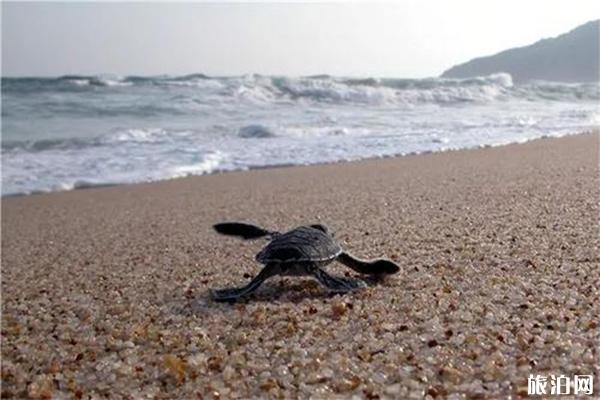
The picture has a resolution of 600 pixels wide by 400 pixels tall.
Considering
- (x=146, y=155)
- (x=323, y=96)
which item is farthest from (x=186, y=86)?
(x=146, y=155)

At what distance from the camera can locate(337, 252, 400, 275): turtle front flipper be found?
112 inches

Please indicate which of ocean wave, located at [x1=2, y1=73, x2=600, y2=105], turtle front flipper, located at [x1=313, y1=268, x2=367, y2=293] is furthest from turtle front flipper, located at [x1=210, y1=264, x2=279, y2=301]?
ocean wave, located at [x1=2, y1=73, x2=600, y2=105]

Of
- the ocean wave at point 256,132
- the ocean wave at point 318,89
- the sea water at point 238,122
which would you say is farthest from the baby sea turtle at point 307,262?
the ocean wave at point 318,89

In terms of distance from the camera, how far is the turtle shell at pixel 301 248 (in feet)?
8.73

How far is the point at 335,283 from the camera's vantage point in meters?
2.71

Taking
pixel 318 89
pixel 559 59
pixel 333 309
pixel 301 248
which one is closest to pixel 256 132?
pixel 318 89

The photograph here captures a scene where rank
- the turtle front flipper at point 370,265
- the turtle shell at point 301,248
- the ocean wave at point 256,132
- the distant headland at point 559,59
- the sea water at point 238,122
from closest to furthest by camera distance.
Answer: the turtle shell at point 301,248 → the turtle front flipper at point 370,265 → the sea water at point 238,122 → the ocean wave at point 256,132 → the distant headland at point 559,59

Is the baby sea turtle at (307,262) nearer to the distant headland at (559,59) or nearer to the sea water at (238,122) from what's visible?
the sea water at (238,122)

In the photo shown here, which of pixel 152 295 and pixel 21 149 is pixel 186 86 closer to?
pixel 21 149

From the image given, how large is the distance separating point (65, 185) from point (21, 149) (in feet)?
15.3

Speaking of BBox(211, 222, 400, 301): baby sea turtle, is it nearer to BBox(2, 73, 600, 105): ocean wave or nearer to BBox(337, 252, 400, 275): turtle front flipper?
BBox(337, 252, 400, 275): turtle front flipper

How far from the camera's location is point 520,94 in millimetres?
26328

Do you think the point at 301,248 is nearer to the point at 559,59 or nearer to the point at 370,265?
the point at 370,265

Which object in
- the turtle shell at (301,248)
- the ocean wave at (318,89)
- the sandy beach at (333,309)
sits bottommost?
the sandy beach at (333,309)
